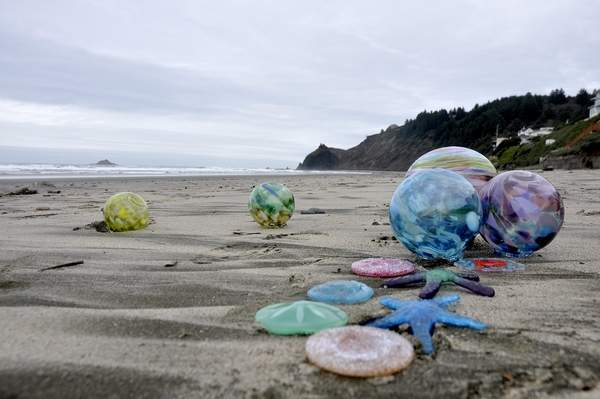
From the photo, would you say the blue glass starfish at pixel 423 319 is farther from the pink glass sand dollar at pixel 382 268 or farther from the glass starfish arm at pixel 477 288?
the pink glass sand dollar at pixel 382 268

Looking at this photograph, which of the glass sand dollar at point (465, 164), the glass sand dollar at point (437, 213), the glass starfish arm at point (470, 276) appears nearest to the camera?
the glass starfish arm at point (470, 276)

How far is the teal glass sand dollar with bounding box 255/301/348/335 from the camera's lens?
1649 millimetres

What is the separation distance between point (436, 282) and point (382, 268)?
1.33ft

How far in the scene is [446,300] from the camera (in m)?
1.94

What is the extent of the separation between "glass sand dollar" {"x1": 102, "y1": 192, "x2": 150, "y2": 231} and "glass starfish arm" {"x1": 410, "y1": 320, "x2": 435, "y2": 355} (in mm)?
3485

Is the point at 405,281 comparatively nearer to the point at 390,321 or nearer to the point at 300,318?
the point at 390,321

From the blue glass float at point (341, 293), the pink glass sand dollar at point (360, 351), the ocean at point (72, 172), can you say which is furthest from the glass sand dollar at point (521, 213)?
the ocean at point (72, 172)

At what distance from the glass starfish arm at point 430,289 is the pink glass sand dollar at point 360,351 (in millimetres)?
562

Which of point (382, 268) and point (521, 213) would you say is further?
point (521, 213)

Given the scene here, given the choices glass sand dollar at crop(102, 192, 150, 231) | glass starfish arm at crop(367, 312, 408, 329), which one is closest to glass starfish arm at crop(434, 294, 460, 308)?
glass starfish arm at crop(367, 312, 408, 329)

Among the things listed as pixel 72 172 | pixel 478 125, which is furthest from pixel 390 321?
pixel 478 125

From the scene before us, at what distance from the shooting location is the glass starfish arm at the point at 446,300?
1892 millimetres

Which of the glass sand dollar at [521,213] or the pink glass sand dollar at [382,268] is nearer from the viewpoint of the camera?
the pink glass sand dollar at [382,268]

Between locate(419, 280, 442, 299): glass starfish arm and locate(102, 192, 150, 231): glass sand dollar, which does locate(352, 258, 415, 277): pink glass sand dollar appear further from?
locate(102, 192, 150, 231): glass sand dollar
